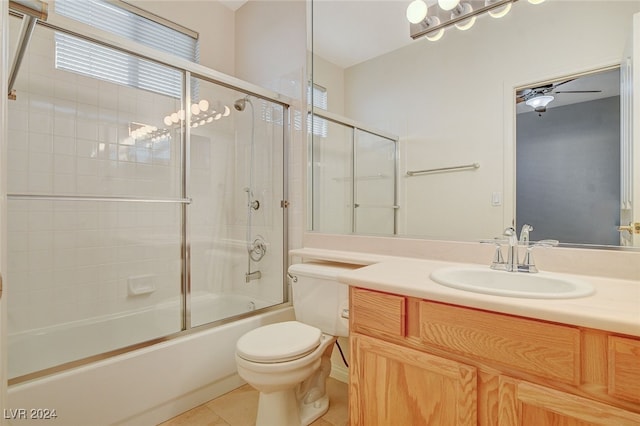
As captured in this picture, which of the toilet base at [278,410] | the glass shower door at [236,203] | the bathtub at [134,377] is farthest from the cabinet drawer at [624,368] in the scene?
the glass shower door at [236,203]

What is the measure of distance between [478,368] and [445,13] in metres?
1.52

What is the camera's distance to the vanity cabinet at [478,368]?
70 cm

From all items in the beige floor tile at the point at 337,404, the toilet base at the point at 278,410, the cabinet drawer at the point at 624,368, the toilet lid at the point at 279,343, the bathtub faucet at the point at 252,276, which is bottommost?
the beige floor tile at the point at 337,404

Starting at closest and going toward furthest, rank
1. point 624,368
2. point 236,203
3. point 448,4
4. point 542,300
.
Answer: point 624,368, point 542,300, point 448,4, point 236,203

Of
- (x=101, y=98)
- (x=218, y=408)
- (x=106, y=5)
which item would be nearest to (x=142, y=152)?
(x=101, y=98)

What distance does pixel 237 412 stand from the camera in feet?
5.35

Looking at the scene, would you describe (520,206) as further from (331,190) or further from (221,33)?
(221,33)

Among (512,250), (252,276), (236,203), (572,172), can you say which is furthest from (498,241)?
(236,203)

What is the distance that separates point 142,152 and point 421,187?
1.93 meters

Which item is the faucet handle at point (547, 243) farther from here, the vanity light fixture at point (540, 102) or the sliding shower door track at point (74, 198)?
the sliding shower door track at point (74, 198)

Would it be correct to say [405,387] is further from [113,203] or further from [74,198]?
[113,203]

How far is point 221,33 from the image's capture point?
264 centimetres

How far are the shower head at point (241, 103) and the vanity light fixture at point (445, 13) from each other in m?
1.20

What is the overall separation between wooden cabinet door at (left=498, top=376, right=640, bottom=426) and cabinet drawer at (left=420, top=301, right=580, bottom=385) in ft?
0.13
